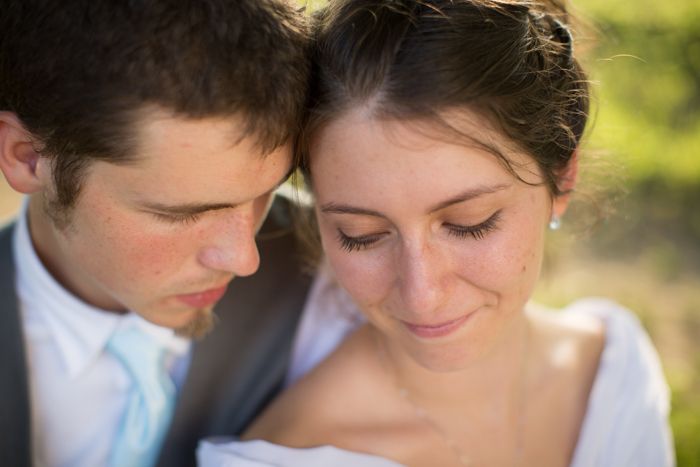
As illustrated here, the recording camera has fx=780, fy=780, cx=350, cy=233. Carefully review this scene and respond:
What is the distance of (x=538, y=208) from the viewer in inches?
85.5

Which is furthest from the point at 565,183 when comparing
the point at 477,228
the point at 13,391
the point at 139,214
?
the point at 13,391

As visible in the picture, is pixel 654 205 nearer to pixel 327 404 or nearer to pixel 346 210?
pixel 327 404

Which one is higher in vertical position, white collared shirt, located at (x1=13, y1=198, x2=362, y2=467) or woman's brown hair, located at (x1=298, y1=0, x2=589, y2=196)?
woman's brown hair, located at (x1=298, y1=0, x2=589, y2=196)

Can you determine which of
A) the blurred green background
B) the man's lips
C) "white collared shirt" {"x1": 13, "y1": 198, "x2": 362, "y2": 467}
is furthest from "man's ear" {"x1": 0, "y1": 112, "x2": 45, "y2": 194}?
the blurred green background

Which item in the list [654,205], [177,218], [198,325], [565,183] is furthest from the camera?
[654,205]

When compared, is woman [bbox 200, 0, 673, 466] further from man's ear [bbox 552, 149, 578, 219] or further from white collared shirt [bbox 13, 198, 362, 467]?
white collared shirt [bbox 13, 198, 362, 467]

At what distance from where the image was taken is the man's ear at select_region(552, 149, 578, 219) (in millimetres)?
2328

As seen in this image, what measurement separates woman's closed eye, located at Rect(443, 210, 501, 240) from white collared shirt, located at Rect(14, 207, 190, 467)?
3.61 ft

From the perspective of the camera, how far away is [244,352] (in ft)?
9.25

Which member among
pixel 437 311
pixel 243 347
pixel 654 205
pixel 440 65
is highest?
pixel 440 65

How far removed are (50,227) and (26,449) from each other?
0.70 meters

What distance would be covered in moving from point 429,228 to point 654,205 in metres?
3.91

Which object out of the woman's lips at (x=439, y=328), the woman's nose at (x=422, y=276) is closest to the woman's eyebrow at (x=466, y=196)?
the woman's nose at (x=422, y=276)

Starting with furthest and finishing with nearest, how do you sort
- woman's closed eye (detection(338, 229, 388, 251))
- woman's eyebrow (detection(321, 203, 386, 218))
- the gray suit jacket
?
the gray suit jacket, woman's closed eye (detection(338, 229, 388, 251)), woman's eyebrow (detection(321, 203, 386, 218))
